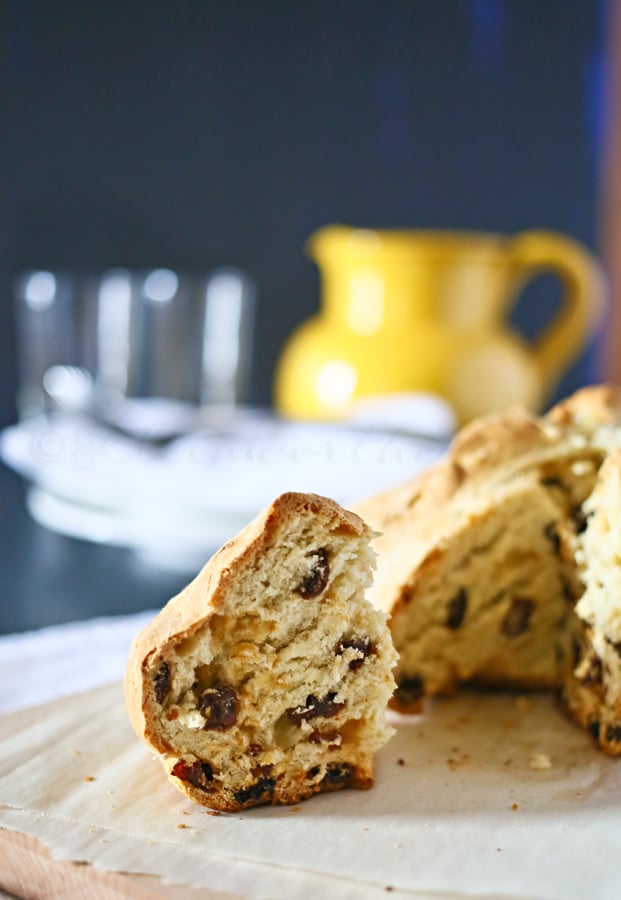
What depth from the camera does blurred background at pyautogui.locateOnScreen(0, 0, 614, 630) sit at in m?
4.30

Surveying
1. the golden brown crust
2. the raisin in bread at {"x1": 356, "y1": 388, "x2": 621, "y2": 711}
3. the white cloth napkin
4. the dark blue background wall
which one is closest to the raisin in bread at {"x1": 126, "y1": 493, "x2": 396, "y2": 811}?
the golden brown crust

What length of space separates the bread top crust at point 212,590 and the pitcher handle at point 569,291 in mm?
2883

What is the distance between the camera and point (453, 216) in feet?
17.7

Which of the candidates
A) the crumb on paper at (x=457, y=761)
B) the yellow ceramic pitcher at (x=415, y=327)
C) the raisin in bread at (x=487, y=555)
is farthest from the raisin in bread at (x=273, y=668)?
the yellow ceramic pitcher at (x=415, y=327)

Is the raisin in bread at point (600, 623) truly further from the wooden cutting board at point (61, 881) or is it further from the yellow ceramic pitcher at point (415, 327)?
the yellow ceramic pitcher at point (415, 327)

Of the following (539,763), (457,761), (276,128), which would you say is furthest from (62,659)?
(276,128)

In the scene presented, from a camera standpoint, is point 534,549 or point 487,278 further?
point 487,278

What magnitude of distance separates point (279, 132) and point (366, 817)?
387cm

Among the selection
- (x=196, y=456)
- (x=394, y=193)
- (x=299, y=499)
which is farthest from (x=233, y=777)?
(x=394, y=193)

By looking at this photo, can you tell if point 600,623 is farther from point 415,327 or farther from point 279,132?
point 279,132

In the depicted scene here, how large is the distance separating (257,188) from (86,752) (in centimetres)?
360

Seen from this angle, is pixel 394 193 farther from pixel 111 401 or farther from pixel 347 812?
pixel 347 812

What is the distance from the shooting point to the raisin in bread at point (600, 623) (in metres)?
1.63

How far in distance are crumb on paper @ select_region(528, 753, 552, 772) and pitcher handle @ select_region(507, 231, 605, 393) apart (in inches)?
108
